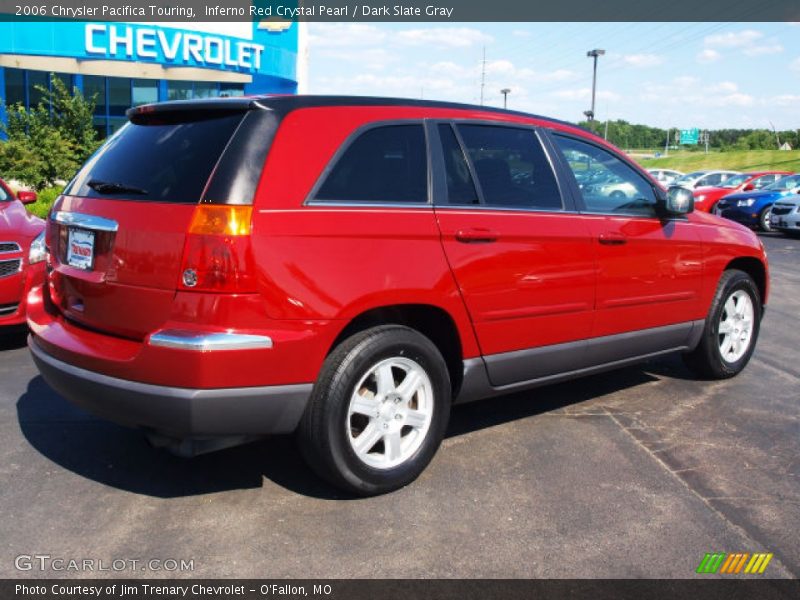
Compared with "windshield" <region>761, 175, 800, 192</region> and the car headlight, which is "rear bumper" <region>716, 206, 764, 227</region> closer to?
"windshield" <region>761, 175, 800, 192</region>

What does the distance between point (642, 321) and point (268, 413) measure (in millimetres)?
2592

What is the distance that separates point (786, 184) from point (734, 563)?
2055 centimetres

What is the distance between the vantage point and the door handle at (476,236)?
12.2 ft

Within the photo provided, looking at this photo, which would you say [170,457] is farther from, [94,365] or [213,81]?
[213,81]

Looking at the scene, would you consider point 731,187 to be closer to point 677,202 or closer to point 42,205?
point 42,205

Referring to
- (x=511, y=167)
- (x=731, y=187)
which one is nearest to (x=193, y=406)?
(x=511, y=167)

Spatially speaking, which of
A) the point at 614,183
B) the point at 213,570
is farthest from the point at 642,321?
the point at 213,570

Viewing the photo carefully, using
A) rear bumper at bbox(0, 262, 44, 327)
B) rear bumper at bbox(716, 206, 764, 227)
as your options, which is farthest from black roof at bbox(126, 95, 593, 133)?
rear bumper at bbox(716, 206, 764, 227)

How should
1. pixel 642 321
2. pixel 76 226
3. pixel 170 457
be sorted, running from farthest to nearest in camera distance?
1. pixel 642 321
2. pixel 170 457
3. pixel 76 226

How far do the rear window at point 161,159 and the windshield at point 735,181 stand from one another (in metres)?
22.4

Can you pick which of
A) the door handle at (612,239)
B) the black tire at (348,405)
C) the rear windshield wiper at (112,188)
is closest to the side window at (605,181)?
the door handle at (612,239)

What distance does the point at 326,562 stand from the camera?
2.98 m

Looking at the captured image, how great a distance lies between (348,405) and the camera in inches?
133

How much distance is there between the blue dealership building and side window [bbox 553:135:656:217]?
28.1m
